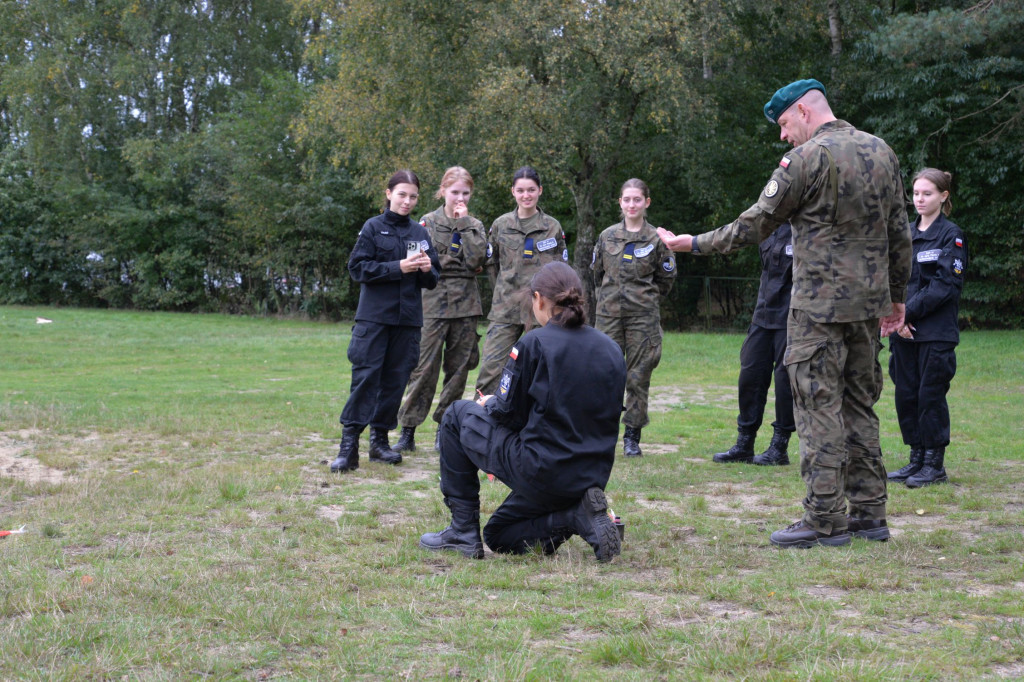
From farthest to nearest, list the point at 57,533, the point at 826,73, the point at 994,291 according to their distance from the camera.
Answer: the point at 826,73, the point at 994,291, the point at 57,533

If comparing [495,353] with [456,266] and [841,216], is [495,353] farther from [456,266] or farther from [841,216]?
[841,216]

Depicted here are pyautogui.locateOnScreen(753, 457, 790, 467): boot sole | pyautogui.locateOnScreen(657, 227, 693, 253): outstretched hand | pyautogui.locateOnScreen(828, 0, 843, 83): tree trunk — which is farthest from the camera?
pyautogui.locateOnScreen(828, 0, 843, 83): tree trunk

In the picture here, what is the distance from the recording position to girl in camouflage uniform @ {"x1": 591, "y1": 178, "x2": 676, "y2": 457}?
8155mm

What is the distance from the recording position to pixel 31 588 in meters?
3.97

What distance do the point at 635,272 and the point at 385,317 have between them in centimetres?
215

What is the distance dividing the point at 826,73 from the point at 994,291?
6631mm

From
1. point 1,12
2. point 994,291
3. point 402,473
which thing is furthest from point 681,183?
point 1,12

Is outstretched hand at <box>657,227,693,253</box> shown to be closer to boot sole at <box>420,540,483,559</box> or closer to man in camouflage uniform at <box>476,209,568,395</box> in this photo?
boot sole at <box>420,540,483,559</box>

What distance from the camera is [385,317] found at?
735 centimetres

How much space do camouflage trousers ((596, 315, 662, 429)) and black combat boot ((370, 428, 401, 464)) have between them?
196 cm

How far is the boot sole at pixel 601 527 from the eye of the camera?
4.56 m

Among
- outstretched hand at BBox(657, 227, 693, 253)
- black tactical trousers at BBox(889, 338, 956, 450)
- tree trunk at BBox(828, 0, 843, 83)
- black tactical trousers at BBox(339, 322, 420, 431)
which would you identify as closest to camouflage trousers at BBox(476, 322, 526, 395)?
black tactical trousers at BBox(339, 322, 420, 431)

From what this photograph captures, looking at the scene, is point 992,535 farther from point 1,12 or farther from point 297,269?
point 1,12

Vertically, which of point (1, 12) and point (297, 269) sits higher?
point (1, 12)
